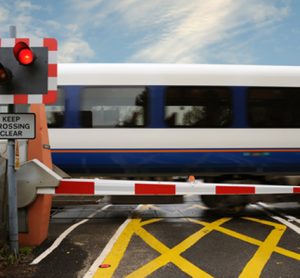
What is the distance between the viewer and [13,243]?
15.0 ft

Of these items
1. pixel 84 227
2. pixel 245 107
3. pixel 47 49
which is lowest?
pixel 84 227

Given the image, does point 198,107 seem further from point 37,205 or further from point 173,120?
point 37,205

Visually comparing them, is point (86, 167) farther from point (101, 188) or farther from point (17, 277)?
point (17, 277)

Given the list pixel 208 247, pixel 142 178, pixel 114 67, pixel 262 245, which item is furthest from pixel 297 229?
pixel 114 67

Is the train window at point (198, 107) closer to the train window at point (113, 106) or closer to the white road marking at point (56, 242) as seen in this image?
the train window at point (113, 106)

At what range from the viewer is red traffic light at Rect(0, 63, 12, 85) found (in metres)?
4.22

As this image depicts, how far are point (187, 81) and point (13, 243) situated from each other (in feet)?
14.7

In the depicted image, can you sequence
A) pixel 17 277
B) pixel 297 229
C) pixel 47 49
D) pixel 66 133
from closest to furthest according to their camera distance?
pixel 17 277 → pixel 47 49 → pixel 297 229 → pixel 66 133

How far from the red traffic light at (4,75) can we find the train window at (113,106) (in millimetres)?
3073

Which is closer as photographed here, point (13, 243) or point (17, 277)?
point (17, 277)

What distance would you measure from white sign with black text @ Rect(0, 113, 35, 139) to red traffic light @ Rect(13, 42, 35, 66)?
636mm

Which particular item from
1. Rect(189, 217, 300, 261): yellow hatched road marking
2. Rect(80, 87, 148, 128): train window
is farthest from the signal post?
Rect(189, 217, 300, 261): yellow hatched road marking

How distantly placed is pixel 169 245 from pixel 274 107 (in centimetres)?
381

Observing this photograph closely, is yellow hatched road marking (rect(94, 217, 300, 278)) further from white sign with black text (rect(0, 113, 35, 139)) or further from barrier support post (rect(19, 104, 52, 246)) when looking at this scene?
white sign with black text (rect(0, 113, 35, 139))
